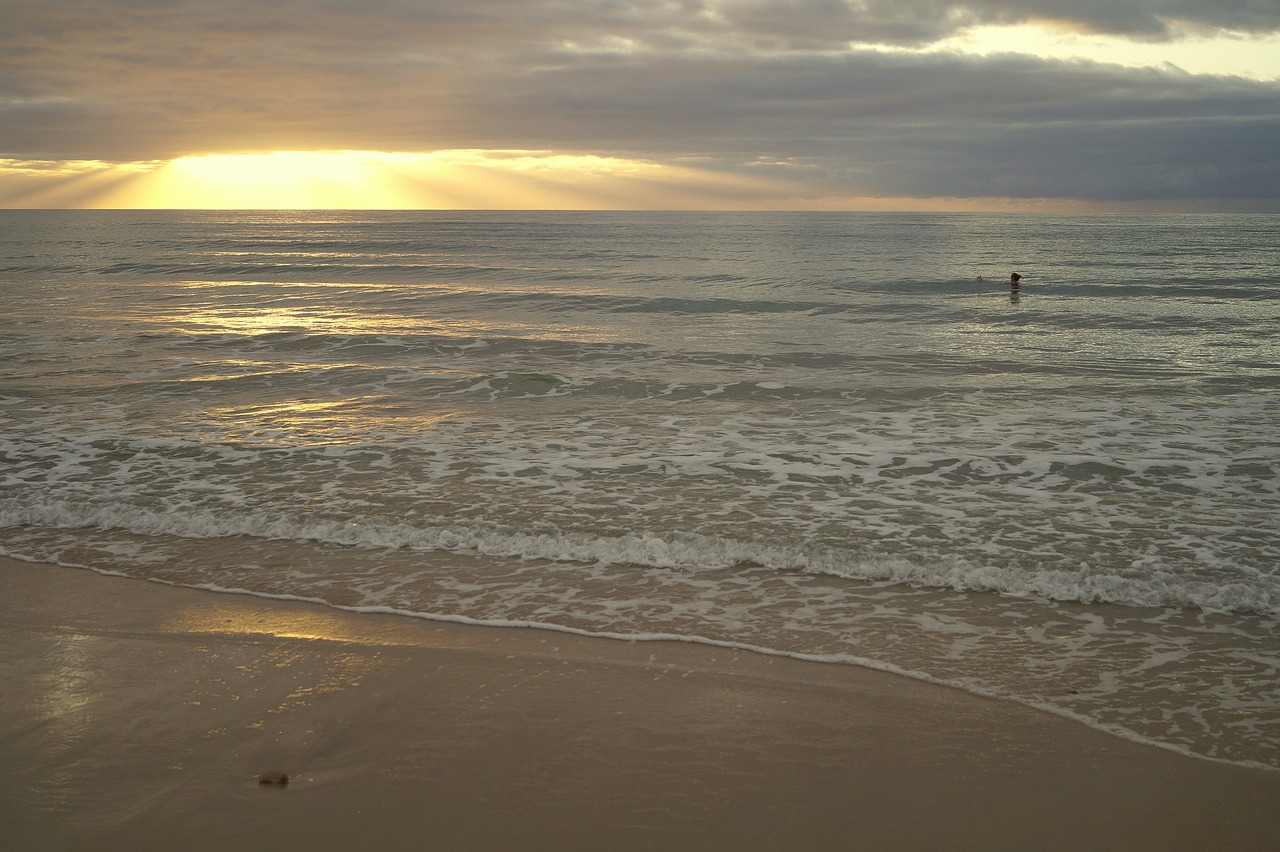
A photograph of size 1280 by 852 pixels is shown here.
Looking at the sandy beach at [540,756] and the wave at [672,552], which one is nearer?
the sandy beach at [540,756]

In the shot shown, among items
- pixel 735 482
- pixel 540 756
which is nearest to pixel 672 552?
pixel 735 482

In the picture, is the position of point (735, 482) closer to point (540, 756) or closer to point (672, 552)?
point (672, 552)

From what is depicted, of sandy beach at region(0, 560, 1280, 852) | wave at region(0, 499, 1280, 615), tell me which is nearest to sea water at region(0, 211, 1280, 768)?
wave at region(0, 499, 1280, 615)

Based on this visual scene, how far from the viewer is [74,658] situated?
5.65 meters

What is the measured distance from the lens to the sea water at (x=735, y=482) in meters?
6.14

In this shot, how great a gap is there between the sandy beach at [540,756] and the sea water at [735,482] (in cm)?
48

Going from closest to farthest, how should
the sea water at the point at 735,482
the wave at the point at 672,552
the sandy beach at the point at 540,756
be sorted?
the sandy beach at the point at 540,756
the sea water at the point at 735,482
the wave at the point at 672,552

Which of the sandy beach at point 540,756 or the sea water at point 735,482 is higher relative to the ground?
the sea water at point 735,482

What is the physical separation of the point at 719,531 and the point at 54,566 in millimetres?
5572

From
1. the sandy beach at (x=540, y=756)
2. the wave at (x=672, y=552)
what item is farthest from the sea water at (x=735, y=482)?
Answer: the sandy beach at (x=540, y=756)

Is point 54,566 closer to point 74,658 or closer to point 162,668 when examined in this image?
point 74,658

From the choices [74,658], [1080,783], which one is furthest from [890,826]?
[74,658]

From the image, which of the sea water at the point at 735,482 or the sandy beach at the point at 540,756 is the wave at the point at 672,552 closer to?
the sea water at the point at 735,482

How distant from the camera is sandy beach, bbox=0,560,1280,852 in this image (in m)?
3.99
